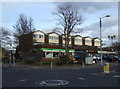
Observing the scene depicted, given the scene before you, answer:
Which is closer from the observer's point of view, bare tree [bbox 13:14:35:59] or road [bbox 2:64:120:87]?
road [bbox 2:64:120:87]

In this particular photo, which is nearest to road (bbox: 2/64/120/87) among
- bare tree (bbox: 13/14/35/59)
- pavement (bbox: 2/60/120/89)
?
pavement (bbox: 2/60/120/89)

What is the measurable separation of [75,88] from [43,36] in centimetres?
7233

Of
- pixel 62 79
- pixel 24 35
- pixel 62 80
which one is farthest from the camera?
pixel 24 35

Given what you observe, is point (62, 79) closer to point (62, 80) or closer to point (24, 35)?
point (62, 80)

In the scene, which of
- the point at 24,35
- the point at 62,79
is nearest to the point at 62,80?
the point at 62,79

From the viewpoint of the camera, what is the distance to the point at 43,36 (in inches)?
3226

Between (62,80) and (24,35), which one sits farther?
(24,35)

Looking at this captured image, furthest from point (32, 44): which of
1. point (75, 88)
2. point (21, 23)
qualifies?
point (75, 88)

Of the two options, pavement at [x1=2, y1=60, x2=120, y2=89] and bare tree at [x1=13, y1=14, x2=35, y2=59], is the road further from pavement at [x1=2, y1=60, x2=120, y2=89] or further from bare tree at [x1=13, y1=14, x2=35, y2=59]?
bare tree at [x1=13, y1=14, x2=35, y2=59]

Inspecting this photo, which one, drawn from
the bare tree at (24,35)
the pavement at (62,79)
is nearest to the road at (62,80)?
the pavement at (62,79)

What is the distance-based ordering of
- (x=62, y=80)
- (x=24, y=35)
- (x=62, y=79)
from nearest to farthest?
1. (x=62, y=80)
2. (x=62, y=79)
3. (x=24, y=35)

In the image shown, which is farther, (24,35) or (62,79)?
(24,35)

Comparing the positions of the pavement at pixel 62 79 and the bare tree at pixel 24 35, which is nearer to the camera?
the pavement at pixel 62 79

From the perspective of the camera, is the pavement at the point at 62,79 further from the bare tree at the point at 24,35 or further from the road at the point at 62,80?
the bare tree at the point at 24,35
